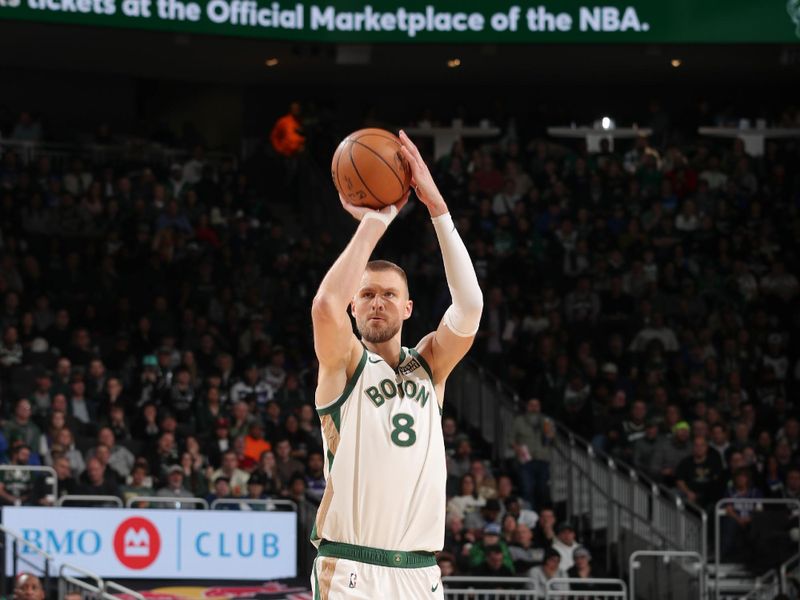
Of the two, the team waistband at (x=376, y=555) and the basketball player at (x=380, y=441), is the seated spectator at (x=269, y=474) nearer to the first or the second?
the basketball player at (x=380, y=441)

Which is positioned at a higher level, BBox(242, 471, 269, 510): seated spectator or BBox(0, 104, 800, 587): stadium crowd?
BBox(0, 104, 800, 587): stadium crowd

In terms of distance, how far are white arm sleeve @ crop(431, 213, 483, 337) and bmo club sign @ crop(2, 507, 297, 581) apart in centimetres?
871

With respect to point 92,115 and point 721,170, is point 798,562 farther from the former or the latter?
point 92,115

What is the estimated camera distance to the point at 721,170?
896 inches

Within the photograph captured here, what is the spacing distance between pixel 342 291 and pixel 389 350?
0.52 meters

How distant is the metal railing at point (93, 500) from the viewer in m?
14.6

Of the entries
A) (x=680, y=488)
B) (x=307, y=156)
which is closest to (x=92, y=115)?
(x=307, y=156)

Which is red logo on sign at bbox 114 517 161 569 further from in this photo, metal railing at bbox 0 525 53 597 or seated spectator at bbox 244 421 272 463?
seated spectator at bbox 244 421 272 463

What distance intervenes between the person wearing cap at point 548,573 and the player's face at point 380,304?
9.03m

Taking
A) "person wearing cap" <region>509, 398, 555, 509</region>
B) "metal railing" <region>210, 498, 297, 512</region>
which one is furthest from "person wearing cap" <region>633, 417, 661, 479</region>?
"metal railing" <region>210, 498, 297, 512</region>

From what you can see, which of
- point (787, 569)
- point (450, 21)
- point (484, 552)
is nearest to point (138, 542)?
point (484, 552)

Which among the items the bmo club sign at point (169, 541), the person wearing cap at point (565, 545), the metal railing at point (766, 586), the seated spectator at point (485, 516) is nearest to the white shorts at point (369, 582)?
the bmo club sign at point (169, 541)

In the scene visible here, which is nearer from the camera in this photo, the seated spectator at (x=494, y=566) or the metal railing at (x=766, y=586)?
the seated spectator at (x=494, y=566)

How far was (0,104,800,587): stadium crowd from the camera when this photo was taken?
629 inches
